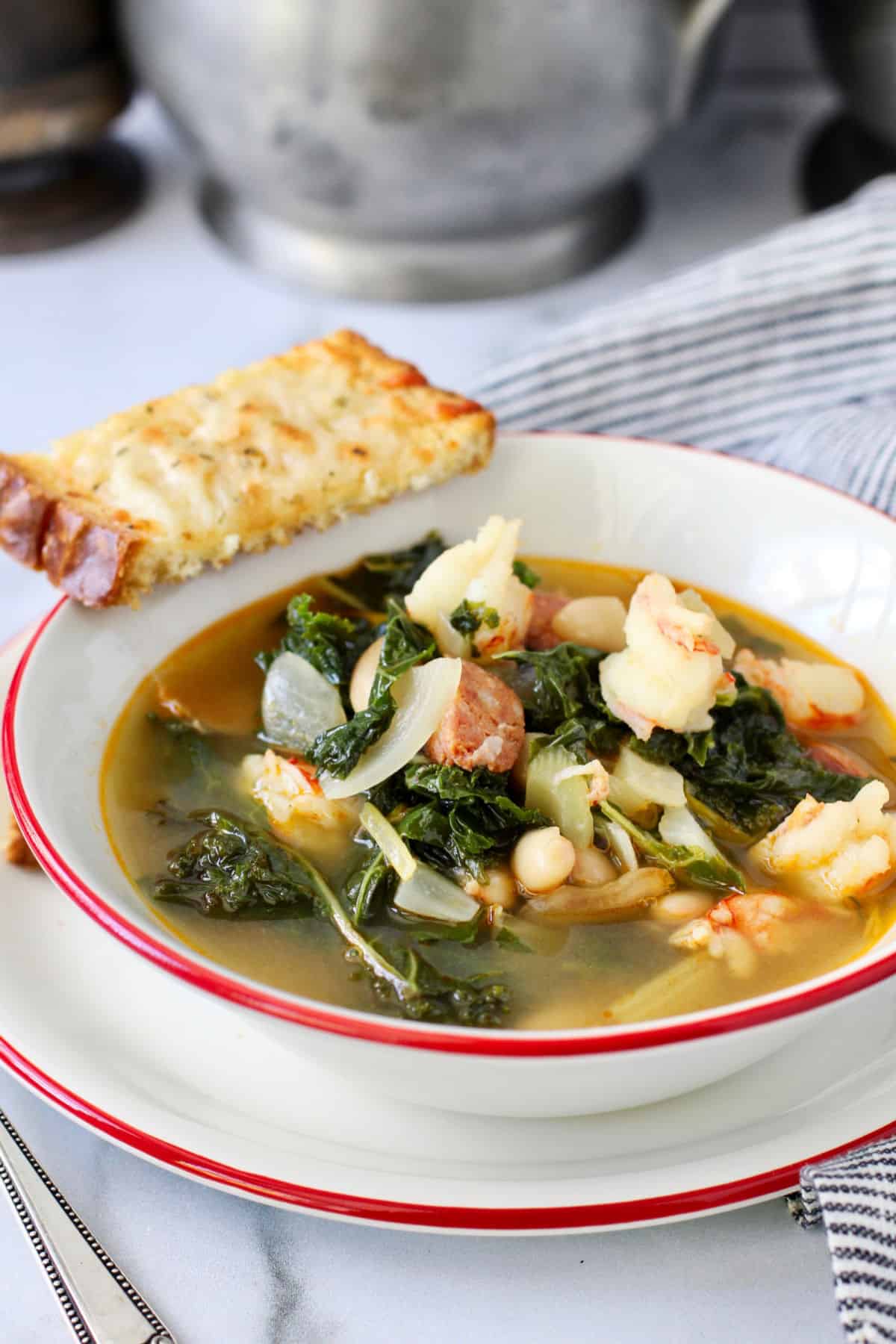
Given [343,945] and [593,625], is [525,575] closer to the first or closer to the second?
[593,625]

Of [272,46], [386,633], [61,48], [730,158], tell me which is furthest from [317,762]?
[730,158]

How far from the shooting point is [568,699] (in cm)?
236

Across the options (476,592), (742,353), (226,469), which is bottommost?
(742,353)

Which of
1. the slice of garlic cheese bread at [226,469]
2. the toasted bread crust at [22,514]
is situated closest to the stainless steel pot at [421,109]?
the slice of garlic cheese bread at [226,469]

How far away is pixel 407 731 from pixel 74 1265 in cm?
86

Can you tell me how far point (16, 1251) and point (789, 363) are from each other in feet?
8.73

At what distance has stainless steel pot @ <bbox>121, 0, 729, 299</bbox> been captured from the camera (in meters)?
3.62

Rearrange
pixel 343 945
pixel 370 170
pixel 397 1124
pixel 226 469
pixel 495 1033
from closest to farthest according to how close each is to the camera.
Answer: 1. pixel 495 1033
2. pixel 397 1124
3. pixel 343 945
4. pixel 226 469
5. pixel 370 170

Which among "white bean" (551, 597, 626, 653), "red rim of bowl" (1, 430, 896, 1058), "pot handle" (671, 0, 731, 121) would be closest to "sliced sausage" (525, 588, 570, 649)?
"white bean" (551, 597, 626, 653)

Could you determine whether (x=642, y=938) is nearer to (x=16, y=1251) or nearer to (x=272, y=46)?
(x=16, y=1251)

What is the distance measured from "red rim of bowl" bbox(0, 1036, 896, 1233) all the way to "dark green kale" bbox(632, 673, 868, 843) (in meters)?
0.59

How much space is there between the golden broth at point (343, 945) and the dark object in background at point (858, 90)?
2361 millimetres

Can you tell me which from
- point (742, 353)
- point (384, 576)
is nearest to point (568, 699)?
point (384, 576)

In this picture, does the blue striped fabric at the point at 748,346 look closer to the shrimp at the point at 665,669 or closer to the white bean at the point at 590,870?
the shrimp at the point at 665,669
